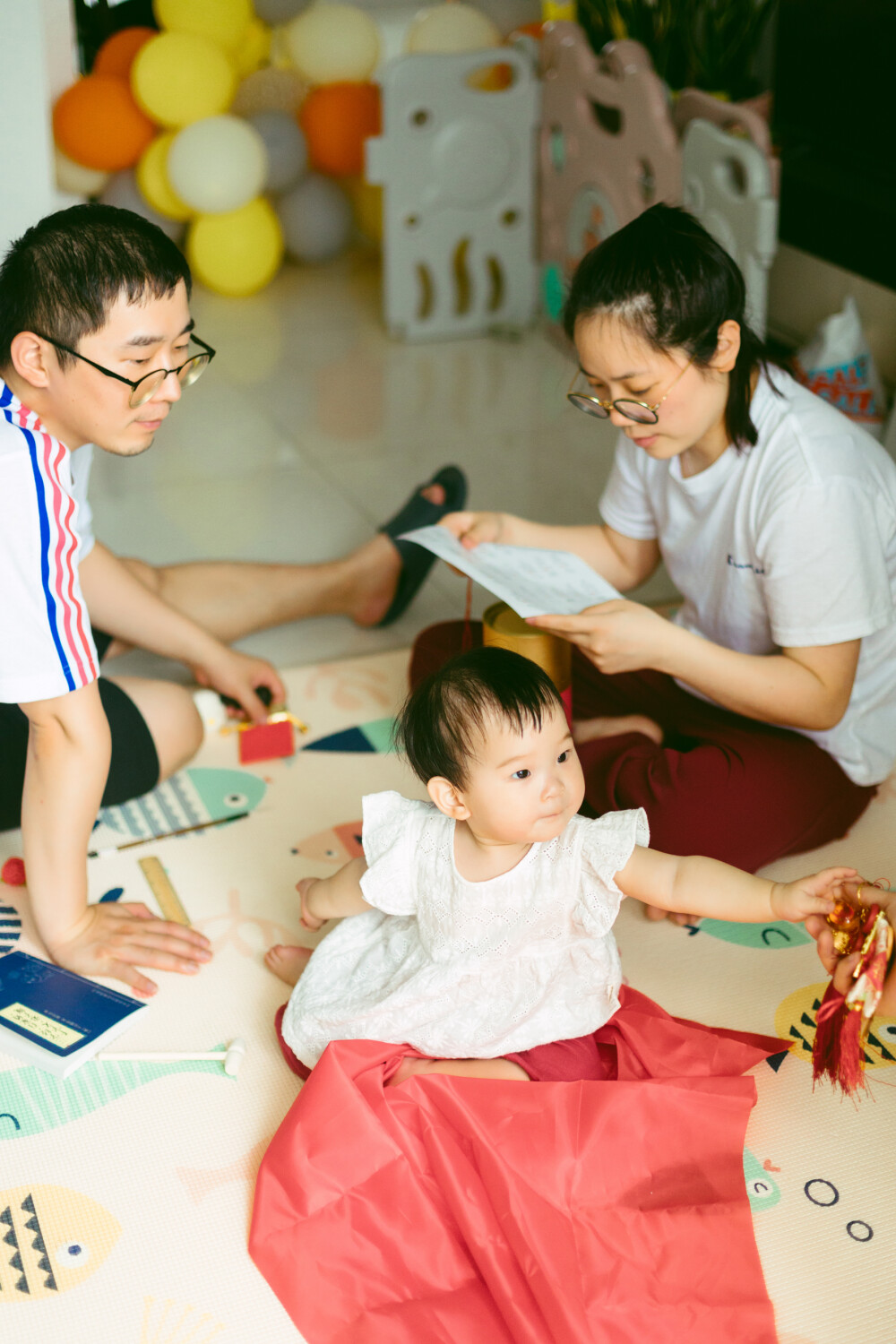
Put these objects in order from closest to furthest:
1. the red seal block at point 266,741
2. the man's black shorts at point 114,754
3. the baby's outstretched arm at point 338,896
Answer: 1. the baby's outstretched arm at point 338,896
2. the man's black shorts at point 114,754
3. the red seal block at point 266,741

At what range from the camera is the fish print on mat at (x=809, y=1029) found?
47.9 inches

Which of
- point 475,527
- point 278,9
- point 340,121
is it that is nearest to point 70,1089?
point 475,527

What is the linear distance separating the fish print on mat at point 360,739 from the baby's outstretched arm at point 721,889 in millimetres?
642

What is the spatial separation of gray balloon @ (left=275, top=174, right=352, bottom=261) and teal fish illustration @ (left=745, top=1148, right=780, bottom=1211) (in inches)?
118

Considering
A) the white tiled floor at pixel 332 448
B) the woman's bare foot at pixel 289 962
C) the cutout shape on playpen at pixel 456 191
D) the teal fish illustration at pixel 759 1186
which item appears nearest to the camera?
the teal fish illustration at pixel 759 1186

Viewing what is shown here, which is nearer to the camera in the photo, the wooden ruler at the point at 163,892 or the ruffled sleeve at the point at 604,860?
the ruffled sleeve at the point at 604,860

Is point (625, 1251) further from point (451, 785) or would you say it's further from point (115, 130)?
point (115, 130)

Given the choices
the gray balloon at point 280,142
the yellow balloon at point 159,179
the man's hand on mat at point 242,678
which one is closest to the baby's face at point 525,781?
the man's hand on mat at point 242,678

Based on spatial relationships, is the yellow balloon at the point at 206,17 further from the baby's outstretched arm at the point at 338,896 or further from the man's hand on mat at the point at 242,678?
the baby's outstretched arm at the point at 338,896

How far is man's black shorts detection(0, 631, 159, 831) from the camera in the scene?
1.40 m

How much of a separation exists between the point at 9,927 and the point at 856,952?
849 mm

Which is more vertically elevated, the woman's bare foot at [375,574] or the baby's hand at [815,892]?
the baby's hand at [815,892]

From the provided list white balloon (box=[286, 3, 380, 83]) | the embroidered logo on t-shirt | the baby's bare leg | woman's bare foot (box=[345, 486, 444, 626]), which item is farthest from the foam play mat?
white balloon (box=[286, 3, 380, 83])

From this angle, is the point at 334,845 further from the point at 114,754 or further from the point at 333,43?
the point at 333,43
